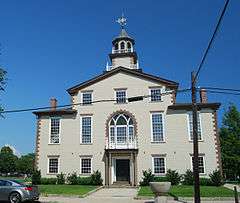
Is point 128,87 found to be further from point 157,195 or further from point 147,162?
point 157,195

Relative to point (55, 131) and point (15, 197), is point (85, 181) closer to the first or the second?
point (55, 131)

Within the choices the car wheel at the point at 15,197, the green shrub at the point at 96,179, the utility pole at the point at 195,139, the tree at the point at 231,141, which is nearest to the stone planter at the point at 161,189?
the utility pole at the point at 195,139

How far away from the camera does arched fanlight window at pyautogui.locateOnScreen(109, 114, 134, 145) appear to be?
36.5 m

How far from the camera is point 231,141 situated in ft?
164

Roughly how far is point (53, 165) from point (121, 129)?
8.38 m

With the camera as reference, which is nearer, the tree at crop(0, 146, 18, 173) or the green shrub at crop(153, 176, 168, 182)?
the green shrub at crop(153, 176, 168, 182)

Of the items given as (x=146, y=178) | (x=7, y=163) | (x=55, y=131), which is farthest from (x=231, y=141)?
(x=7, y=163)

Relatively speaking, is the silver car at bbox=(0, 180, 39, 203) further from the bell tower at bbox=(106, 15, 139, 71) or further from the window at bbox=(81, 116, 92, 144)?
the bell tower at bbox=(106, 15, 139, 71)

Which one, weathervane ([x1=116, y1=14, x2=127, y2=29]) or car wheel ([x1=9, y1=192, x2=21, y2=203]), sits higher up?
weathervane ([x1=116, y1=14, x2=127, y2=29])

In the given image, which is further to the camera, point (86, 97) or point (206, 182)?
point (86, 97)

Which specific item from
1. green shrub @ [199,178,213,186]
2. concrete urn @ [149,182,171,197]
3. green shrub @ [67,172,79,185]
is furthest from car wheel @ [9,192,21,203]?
green shrub @ [199,178,213,186]

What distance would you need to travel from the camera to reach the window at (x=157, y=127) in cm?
3594

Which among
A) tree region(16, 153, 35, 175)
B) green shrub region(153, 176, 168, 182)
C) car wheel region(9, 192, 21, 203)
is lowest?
car wheel region(9, 192, 21, 203)

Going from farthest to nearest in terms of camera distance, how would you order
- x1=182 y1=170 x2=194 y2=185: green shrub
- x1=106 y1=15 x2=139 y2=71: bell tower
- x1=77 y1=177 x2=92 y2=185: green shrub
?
x1=106 y1=15 x2=139 y2=71: bell tower → x1=77 y1=177 x2=92 y2=185: green shrub → x1=182 y1=170 x2=194 y2=185: green shrub
